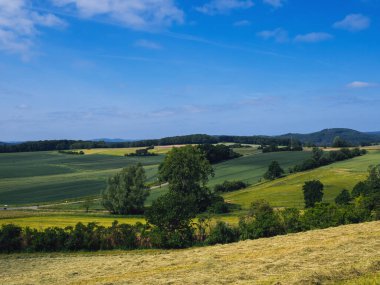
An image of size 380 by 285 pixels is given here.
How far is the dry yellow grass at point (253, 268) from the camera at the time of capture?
14.9 metres

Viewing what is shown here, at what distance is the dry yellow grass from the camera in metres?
14.9

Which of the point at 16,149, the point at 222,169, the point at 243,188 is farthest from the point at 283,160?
the point at 16,149

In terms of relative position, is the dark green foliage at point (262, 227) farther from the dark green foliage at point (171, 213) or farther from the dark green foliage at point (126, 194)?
the dark green foliage at point (126, 194)

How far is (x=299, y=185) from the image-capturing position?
90438 millimetres

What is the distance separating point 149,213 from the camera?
124 ft

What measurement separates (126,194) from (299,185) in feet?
127

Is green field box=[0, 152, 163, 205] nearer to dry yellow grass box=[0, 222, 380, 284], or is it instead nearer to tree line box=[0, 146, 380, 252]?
tree line box=[0, 146, 380, 252]

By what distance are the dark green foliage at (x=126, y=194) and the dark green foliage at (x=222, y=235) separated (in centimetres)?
3905

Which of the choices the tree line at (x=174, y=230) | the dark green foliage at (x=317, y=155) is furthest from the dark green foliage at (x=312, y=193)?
the dark green foliage at (x=317, y=155)

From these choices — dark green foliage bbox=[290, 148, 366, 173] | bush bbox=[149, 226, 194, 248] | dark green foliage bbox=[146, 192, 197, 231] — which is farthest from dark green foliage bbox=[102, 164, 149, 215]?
dark green foliage bbox=[290, 148, 366, 173]

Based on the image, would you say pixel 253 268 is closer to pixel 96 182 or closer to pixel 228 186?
pixel 228 186

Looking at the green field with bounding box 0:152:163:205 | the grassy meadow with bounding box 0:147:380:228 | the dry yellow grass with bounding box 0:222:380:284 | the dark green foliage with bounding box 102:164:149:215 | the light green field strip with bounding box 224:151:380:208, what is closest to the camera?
the dry yellow grass with bounding box 0:222:380:284

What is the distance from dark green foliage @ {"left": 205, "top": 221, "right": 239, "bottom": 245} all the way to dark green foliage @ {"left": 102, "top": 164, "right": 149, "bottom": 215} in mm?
39048

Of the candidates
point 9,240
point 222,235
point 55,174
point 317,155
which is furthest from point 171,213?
point 317,155
